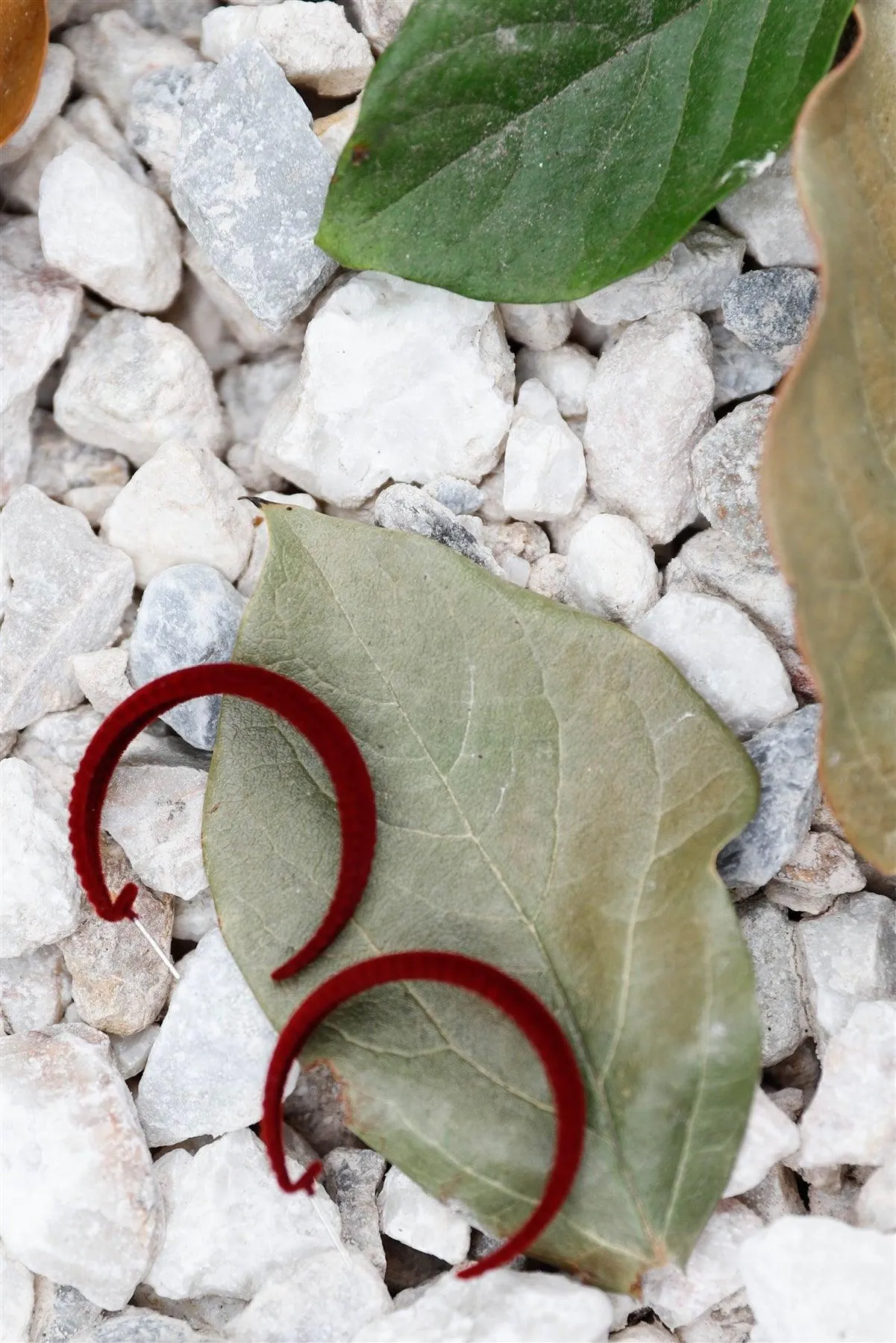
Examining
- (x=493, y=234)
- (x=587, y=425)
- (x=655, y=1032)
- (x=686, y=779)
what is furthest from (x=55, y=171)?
(x=655, y=1032)

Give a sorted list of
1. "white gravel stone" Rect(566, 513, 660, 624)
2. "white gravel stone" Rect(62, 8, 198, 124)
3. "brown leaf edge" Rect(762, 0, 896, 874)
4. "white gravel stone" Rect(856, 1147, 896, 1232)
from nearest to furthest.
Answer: "brown leaf edge" Rect(762, 0, 896, 874) → "white gravel stone" Rect(856, 1147, 896, 1232) → "white gravel stone" Rect(566, 513, 660, 624) → "white gravel stone" Rect(62, 8, 198, 124)

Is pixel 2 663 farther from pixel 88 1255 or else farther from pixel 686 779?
pixel 686 779

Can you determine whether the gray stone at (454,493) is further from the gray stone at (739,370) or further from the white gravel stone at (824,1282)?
the white gravel stone at (824,1282)

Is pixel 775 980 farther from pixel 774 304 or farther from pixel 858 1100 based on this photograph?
pixel 774 304

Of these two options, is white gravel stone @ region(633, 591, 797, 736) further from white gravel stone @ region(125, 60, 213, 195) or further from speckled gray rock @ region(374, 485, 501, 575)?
white gravel stone @ region(125, 60, 213, 195)

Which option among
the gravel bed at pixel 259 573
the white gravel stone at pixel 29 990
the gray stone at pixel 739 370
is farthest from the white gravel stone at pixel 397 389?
the white gravel stone at pixel 29 990

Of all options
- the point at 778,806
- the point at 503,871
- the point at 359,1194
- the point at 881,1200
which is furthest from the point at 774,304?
the point at 359,1194

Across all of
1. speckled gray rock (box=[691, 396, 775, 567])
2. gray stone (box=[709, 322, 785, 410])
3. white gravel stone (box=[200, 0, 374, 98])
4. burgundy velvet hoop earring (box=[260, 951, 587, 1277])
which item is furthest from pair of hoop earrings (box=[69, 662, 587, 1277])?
white gravel stone (box=[200, 0, 374, 98])
